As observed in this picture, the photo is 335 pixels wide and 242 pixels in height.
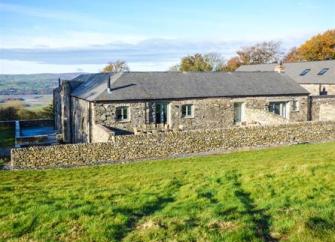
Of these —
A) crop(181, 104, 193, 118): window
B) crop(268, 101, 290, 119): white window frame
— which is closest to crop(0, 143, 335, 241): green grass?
crop(181, 104, 193, 118): window

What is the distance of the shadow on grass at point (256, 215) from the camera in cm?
775

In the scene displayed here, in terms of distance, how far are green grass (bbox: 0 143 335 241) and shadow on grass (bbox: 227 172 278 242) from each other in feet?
0.07

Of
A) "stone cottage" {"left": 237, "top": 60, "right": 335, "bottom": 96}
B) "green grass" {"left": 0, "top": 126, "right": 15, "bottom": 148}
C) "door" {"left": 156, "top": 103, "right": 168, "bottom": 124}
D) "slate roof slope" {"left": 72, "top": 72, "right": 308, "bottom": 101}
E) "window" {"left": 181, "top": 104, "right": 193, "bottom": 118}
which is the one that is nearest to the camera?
"slate roof slope" {"left": 72, "top": 72, "right": 308, "bottom": 101}

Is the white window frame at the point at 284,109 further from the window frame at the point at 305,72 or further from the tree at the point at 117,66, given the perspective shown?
the tree at the point at 117,66

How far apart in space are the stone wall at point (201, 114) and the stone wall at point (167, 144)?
11.8 ft

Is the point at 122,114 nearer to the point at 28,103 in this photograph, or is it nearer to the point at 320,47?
the point at 28,103

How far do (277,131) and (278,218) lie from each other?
59.2 feet

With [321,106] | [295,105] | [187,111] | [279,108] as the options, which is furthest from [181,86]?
[321,106]

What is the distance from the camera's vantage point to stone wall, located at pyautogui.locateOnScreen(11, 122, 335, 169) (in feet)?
67.1

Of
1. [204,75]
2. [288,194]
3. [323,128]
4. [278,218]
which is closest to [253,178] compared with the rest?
[288,194]

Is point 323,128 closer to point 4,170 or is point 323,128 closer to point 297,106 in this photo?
point 297,106

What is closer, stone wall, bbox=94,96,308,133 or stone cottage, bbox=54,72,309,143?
stone wall, bbox=94,96,308,133

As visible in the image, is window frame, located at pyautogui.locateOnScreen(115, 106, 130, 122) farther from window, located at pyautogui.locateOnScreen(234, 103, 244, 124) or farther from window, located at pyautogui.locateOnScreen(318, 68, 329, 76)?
window, located at pyautogui.locateOnScreen(318, 68, 329, 76)

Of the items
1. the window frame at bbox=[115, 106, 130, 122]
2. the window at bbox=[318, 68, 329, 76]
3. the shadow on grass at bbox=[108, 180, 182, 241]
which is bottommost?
the shadow on grass at bbox=[108, 180, 182, 241]
